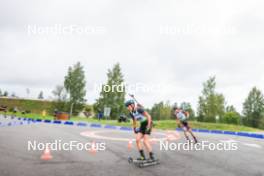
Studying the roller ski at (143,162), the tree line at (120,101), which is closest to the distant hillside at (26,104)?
the tree line at (120,101)

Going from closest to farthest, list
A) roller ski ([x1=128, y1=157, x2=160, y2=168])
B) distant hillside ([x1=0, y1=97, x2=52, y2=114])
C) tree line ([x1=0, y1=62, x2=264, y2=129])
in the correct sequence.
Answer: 1. roller ski ([x1=128, y1=157, x2=160, y2=168])
2. tree line ([x1=0, y1=62, x2=264, y2=129])
3. distant hillside ([x1=0, y1=97, x2=52, y2=114])

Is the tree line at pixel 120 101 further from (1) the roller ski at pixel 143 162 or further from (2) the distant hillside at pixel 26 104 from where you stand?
(1) the roller ski at pixel 143 162

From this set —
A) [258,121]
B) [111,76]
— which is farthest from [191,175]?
[258,121]

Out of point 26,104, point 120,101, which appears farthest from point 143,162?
point 26,104

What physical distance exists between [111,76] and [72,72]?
30.3 feet

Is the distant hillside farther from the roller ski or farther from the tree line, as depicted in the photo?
the roller ski

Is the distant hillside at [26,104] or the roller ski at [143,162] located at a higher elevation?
the distant hillside at [26,104]

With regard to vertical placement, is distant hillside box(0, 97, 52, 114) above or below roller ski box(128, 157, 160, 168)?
above

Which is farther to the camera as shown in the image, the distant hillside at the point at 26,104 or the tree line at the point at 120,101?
the distant hillside at the point at 26,104

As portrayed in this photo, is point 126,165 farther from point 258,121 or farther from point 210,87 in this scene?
point 258,121

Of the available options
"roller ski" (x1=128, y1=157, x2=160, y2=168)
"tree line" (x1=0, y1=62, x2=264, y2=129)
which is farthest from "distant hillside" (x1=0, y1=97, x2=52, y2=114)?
"roller ski" (x1=128, y1=157, x2=160, y2=168)

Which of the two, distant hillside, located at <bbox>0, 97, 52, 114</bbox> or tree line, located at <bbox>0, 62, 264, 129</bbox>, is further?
distant hillside, located at <bbox>0, 97, 52, 114</bbox>

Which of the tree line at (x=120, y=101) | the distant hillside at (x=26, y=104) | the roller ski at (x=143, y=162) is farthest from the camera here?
the distant hillside at (x=26, y=104)

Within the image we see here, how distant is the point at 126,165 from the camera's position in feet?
20.3
